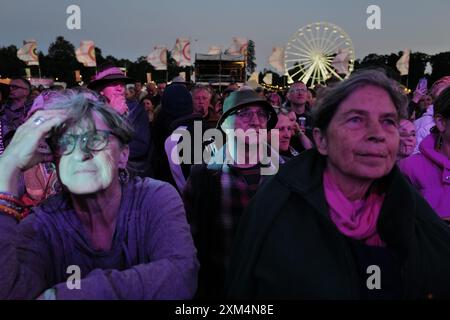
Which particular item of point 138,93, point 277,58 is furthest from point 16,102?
point 277,58

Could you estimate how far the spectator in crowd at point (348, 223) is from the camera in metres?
1.60

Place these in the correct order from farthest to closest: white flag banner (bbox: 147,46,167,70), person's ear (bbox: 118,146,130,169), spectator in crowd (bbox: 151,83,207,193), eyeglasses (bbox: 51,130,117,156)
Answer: white flag banner (bbox: 147,46,167,70) < spectator in crowd (bbox: 151,83,207,193) < person's ear (bbox: 118,146,130,169) < eyeglasses (bbox: 51,130,117,156)

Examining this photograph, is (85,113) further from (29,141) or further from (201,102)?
(201,102)

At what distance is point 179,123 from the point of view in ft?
16.2

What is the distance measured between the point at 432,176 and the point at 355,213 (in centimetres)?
106

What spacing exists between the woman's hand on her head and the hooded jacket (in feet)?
6.85

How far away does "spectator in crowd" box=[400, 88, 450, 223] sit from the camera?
2.54 m

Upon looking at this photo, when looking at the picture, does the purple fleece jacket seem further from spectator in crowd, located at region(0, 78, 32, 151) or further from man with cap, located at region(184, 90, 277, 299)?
spectator in crowd, located at region(0, 78, 32, 151)

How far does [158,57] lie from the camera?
85.0 ft

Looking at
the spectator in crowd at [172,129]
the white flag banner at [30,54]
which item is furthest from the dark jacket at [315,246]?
the white flag banner at [30,54]

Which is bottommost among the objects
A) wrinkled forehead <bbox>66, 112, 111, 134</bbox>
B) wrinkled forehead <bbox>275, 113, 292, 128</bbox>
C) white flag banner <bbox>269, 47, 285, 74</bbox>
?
wrinkled forehead <bbox>66, 112, 111, 134</bbox>

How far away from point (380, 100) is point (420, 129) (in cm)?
341

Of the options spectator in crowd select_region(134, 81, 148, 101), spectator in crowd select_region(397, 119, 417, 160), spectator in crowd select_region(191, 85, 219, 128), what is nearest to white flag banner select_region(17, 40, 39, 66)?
spectator in crowd select_region(134, 81, 148, 101)
